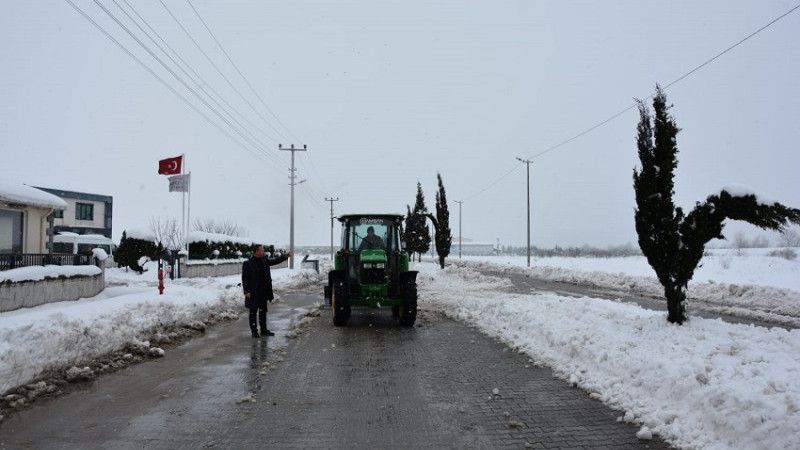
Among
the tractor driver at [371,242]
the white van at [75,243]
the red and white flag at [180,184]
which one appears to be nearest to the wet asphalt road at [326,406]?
the tractor driver at [371,242]

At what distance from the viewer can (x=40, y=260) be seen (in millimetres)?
15641

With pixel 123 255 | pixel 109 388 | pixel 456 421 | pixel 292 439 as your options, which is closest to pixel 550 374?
pixel 456 421

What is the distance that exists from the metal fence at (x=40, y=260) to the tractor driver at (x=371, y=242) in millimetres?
10334

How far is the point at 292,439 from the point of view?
4625 millimetres

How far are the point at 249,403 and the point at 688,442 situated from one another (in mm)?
4496

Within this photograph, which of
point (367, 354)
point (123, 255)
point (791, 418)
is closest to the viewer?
point (791, 418)

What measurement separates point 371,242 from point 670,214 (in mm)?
6795

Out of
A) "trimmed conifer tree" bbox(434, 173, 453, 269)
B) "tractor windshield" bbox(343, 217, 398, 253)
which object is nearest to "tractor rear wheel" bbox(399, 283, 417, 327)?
"tractor windshield" bbox(343, 217, 398, 253)

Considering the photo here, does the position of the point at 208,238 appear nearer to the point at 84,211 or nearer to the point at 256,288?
the point at 256,288

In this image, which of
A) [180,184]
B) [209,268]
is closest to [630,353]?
[180,184]

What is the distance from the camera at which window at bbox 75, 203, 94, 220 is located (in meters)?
57.0

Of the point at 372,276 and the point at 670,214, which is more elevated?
the point at 670,214

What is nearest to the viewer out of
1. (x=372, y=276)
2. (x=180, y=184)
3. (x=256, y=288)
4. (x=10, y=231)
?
(x=256, y=288)

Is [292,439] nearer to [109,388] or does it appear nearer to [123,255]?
[109,388]
